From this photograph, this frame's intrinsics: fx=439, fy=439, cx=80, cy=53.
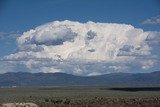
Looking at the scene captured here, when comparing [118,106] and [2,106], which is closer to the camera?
[2,106]

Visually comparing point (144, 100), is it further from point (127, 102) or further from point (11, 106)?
point (11, 106)

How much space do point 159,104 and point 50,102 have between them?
23.0 metres

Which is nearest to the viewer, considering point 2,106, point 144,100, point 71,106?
point 2,106

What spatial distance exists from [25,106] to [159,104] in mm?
28192

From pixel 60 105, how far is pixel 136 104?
52.5ft

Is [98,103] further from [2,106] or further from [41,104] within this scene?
[2,106]

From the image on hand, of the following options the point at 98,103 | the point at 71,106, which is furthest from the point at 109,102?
the point at 71,106

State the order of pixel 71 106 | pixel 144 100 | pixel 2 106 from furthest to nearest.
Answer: pixel 144 100 → pixel 71 106 → pixel 2 106

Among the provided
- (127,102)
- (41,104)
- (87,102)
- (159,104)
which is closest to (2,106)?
(41,104)

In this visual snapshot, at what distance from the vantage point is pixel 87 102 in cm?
9200

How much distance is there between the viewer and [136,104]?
9200 cm

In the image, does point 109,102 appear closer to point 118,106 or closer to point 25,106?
point 118,106

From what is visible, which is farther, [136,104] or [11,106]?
[136,104]

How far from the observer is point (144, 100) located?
95500 mm
